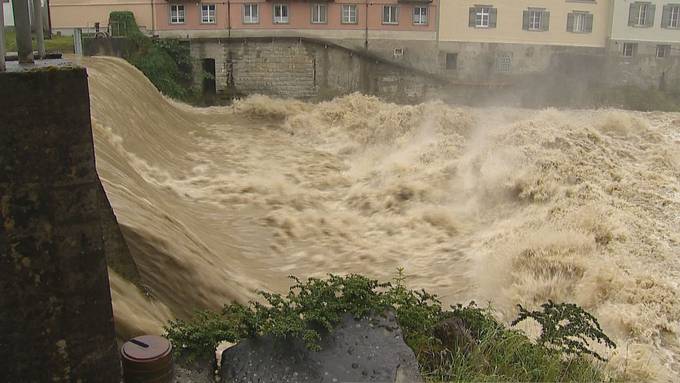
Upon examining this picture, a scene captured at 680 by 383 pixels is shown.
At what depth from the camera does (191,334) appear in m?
4.32

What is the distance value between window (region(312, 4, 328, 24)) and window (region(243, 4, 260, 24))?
99.5 inches

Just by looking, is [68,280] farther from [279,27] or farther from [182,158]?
[279,27]

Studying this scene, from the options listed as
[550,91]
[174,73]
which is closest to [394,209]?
[174,73]

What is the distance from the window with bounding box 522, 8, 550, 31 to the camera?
3497 centimetres

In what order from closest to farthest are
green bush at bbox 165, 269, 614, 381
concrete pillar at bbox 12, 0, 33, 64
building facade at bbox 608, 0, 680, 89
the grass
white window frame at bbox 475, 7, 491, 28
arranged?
concrete pillar at bbox 12, 0, 33, 64
green bush at bbox 165, 269, 614, 381
the grass
white window frame at bbox 475, 7, 491, 28
building facade at bbox 608, 0, 680, 89

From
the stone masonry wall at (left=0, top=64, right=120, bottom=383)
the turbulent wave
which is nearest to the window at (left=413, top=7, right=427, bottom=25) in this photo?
the turbulent wave

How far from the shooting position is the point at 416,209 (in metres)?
13.5

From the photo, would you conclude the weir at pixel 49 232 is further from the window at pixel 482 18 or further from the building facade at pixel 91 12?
the window at pixel 482 18

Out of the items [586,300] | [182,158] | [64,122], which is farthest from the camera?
[182,158]

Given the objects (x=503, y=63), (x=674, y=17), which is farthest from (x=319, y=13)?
(x=674, y=17)

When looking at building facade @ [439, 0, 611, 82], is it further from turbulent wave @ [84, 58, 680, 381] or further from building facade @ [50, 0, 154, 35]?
turbulent wave @ [84, 58, 680, 381]

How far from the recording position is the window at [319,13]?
32.5 m

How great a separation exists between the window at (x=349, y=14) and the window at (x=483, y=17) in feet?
18.9

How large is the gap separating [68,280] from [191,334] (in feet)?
3.22
